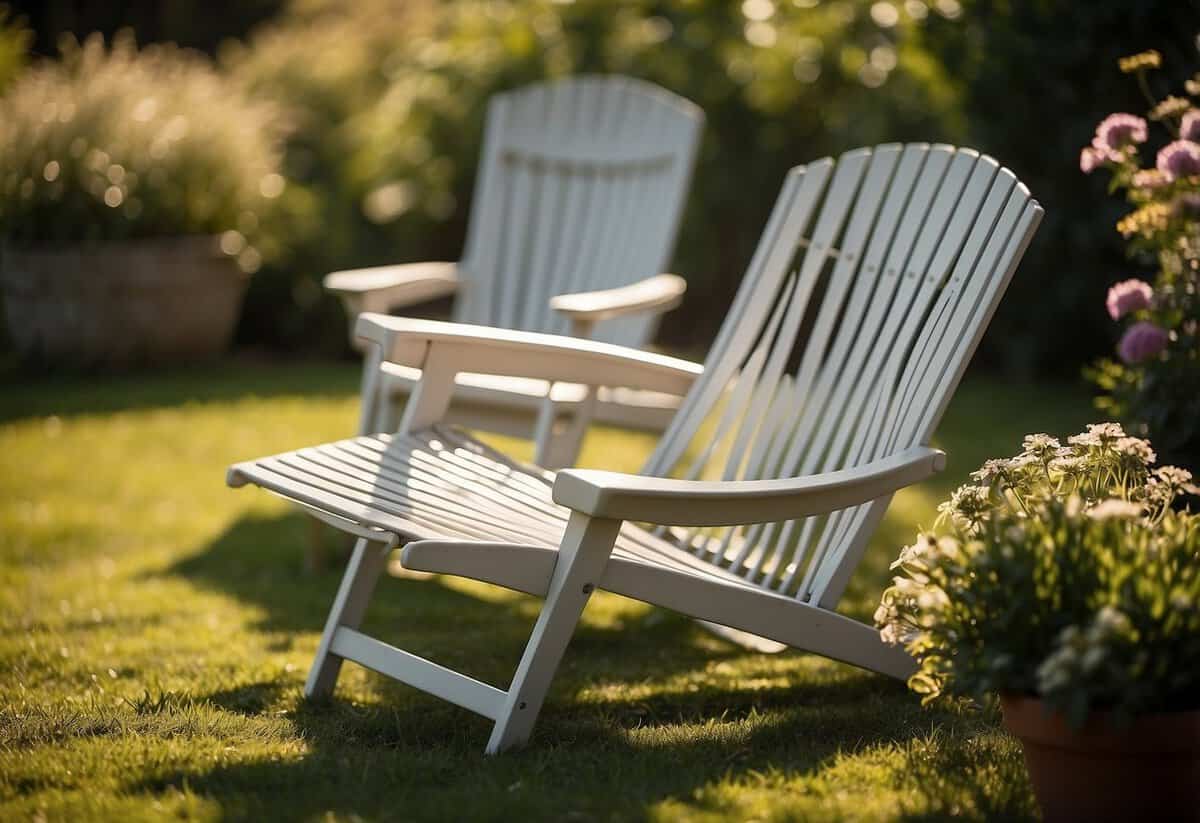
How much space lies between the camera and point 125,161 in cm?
634

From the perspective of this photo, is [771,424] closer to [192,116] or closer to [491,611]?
[491,611]

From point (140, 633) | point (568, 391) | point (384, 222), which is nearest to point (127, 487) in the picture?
point (140, 633)

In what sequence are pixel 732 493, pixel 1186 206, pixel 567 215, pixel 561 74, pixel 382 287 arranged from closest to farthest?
pixel 732 493 < pixel 1186 206 < pixel 382 287 < pixel 567 215 < pixel 561 74

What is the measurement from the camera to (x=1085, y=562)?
6.32 feet

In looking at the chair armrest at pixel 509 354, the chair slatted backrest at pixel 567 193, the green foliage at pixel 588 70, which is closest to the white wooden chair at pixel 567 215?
the chair slatted backrest at pixel 567 193

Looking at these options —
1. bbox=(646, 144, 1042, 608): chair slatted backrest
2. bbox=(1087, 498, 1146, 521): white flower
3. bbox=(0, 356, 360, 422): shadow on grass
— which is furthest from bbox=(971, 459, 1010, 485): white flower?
bbox=(0, 356, 360, 422): shadow on grass

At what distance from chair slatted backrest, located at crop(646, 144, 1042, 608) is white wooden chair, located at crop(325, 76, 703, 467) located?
0.67 m

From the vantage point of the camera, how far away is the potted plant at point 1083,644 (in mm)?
1831

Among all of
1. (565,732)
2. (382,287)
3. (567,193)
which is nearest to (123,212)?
(567,193)

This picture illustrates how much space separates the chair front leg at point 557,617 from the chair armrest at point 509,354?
0.67 metres

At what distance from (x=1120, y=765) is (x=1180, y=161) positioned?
121cm

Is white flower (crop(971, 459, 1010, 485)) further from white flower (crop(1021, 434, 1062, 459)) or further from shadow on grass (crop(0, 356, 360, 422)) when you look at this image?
shadow on grass (crop(0, 356, 360, 422))

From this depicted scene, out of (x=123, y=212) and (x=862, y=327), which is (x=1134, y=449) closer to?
(x=862, y=327)

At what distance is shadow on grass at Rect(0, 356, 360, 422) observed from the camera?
5848mm
